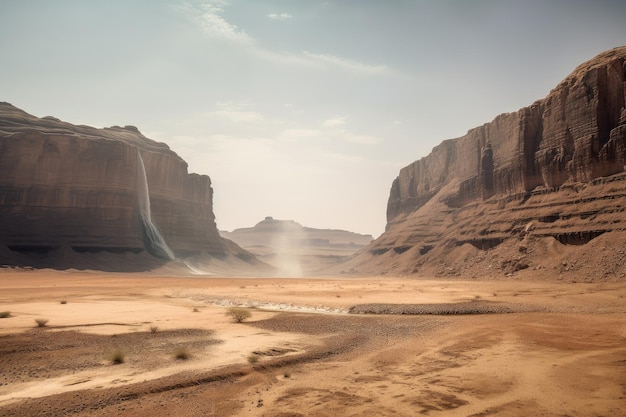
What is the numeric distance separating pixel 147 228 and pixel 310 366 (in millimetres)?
71374

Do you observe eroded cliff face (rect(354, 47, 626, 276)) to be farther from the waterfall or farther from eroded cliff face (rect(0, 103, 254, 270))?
eroded cliff face (rect(0, 103, 254, 270))

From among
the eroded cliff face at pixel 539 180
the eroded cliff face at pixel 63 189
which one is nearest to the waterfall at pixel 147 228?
the eroded cliff face at pixel 63 189

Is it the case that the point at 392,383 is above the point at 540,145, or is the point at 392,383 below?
below

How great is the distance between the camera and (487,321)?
15.1 metres

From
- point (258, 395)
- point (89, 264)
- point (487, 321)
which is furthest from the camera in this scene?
point (89, 264)

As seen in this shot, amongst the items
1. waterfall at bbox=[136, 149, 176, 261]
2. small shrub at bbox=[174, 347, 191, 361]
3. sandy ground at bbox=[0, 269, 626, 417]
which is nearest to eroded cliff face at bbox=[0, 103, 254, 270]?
waterfall at bbox=[136, 149, 176, 261]

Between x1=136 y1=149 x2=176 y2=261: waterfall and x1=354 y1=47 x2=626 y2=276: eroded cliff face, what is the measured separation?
40857mm

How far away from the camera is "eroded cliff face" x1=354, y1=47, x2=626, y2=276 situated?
131 ft

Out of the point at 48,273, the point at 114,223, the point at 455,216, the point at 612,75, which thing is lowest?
the point at 48,273

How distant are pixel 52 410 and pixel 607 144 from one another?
164ft

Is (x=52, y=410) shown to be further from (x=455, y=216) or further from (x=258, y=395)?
(x=455, y=216)

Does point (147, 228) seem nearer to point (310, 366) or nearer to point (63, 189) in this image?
point (63, 189)

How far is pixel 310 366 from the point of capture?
29.3 feet

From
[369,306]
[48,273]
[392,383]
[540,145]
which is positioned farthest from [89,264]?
[540,145]
